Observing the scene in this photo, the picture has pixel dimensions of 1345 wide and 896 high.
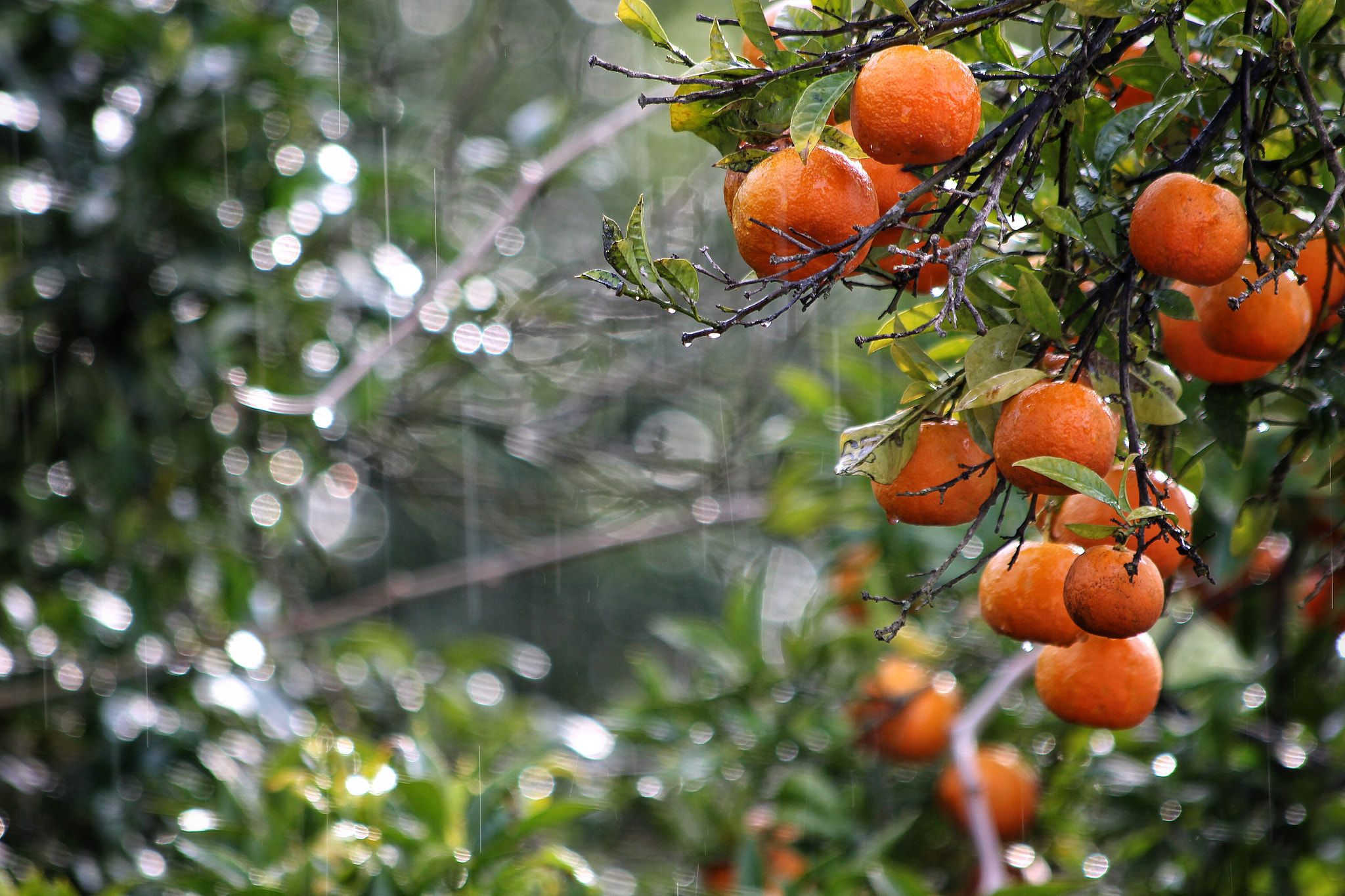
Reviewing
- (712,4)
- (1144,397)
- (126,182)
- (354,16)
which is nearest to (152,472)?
(126,182)

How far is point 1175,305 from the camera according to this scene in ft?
1.42

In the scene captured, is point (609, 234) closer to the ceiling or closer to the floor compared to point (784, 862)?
closer to the ceiling

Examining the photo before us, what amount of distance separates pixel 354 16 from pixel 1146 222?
4.92ft

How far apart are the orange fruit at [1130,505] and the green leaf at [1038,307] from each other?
0.23 ft

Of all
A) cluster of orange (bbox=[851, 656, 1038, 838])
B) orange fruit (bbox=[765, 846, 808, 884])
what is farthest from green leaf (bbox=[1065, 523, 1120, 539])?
orange fruit (bbox=[765, 846, 808, 884])

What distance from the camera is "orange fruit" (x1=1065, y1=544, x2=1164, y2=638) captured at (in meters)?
0.37

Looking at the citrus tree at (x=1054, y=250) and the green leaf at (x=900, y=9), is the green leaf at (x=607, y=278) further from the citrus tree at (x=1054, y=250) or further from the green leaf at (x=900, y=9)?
the green leaf at (x=900, y=9)

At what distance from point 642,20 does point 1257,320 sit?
0.28 meters

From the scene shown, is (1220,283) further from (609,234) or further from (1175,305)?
(609,234)

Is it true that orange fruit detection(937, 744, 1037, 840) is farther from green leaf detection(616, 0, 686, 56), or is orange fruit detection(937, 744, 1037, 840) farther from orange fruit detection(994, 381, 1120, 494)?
green leaf detection(616, 0, 686, 56)

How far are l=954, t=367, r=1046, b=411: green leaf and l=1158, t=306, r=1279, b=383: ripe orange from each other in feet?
0.44

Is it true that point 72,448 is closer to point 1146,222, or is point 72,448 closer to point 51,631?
point 51,631

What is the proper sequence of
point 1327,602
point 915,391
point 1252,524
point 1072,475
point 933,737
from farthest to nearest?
point 933,737, point 1327,602, point 1252,524, point 915,391, point 1072,475

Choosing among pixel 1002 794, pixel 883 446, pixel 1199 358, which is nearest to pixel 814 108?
pixel 883 446
